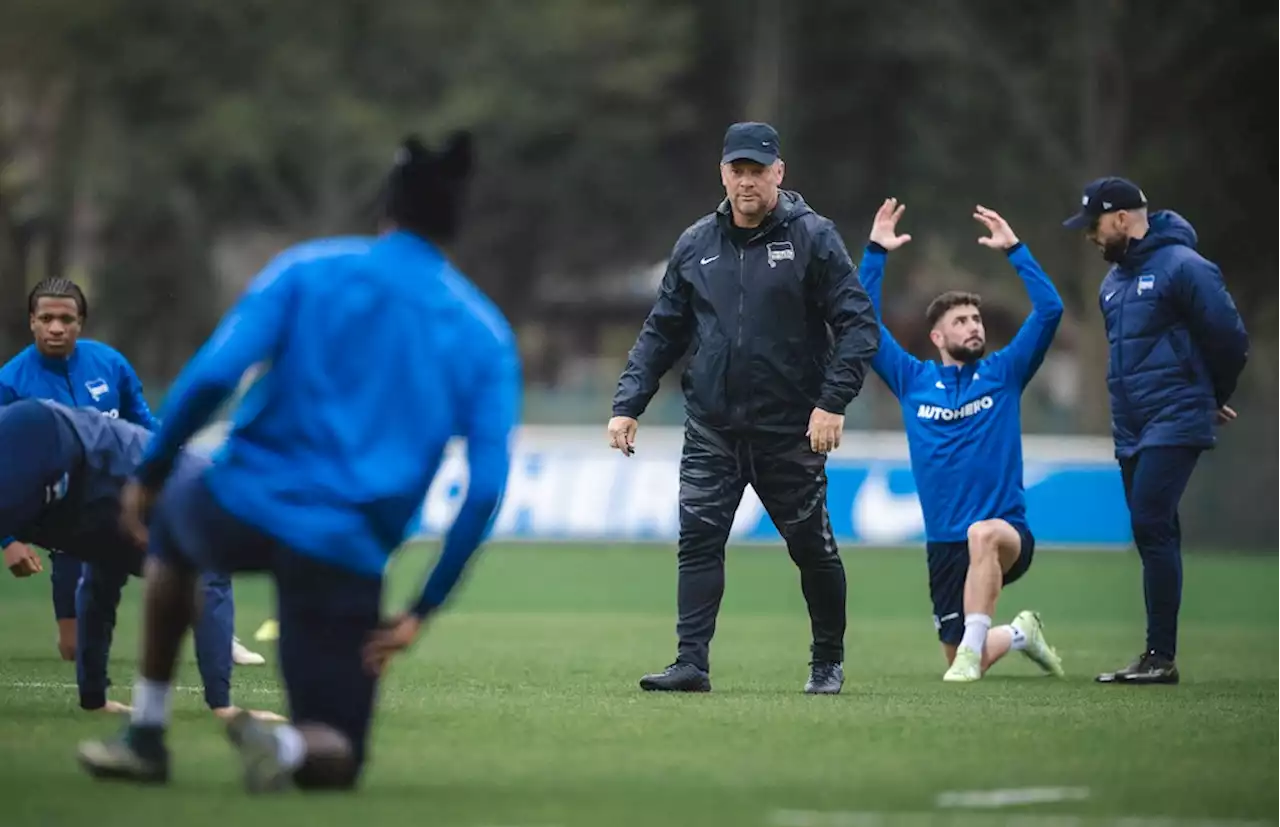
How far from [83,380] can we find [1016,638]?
4853mm

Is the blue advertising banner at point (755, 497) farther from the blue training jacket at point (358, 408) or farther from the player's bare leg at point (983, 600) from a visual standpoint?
the blue training jacket at point (358, 408)

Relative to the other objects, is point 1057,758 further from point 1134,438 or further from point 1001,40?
point 1001,40

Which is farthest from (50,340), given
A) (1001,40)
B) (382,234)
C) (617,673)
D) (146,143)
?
(146,143)

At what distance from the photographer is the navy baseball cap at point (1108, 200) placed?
12484mm

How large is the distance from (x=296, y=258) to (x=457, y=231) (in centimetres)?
52

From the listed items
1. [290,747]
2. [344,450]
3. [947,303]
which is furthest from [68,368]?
[290,747]

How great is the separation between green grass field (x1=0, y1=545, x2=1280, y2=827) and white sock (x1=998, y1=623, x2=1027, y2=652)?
308 mm

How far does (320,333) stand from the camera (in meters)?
7.17

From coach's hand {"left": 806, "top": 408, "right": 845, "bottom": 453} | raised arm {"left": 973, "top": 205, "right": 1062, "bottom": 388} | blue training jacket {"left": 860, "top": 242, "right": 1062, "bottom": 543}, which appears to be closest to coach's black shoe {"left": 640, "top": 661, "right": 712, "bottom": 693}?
coach's hand {"left": 806, "top": 408, "right": 845, "bottom": 453}

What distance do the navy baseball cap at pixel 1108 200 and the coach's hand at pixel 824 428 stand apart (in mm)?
2337

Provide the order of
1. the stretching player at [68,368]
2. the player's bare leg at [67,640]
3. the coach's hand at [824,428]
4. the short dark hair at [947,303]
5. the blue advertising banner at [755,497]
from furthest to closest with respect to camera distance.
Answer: the blue advertising banner at [755,497], the player's bare leg at [67,640], the short dark hair at [947,303], the stretching player at [68,368], the coach's hand at [824,428]

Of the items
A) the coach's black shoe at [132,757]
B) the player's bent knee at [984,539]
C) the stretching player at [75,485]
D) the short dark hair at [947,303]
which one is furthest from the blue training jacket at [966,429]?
the coach's black shoe at [132,757]

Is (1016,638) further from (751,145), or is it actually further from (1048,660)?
(751,145)

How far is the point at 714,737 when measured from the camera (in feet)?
29.1
